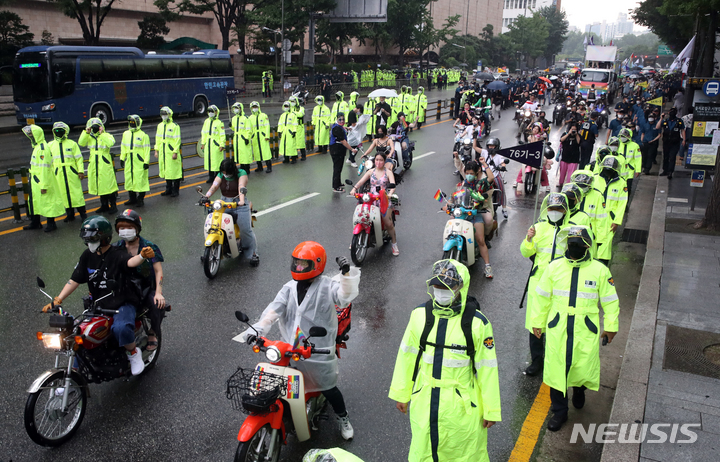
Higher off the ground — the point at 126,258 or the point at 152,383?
the point at 126,258

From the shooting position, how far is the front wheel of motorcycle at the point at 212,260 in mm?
8289

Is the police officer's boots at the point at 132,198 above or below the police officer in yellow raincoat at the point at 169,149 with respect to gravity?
below

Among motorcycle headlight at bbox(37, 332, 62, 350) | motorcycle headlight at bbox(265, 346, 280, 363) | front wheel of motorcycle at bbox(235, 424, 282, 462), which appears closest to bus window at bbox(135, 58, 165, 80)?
motorcycle headlight at bbox(37, 332, 62, 350)

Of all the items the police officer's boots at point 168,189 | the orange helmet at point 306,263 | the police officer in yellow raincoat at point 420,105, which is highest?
the police officer in yellow raincoat at point 420,105

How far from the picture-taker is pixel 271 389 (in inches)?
157

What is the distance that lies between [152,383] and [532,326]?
12.2 ft

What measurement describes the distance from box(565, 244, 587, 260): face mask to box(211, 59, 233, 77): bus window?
29.2 m

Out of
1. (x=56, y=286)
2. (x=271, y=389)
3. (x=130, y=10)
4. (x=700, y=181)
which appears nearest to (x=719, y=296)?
(x=700, y=181)

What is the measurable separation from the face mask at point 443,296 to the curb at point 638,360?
203 cm

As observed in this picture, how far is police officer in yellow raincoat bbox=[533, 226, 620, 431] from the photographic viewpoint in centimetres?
480

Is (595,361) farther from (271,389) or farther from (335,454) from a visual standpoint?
(335,454)

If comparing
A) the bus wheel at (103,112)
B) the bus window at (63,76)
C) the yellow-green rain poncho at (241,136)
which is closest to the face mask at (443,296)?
the yellow-green rain poncho at (241,136)

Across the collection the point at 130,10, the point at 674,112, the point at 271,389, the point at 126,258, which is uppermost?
the point at 130,10

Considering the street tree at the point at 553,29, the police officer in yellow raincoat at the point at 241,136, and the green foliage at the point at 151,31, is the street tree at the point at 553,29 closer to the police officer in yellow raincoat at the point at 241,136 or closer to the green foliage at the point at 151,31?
the green foliage at the point at 151,31
